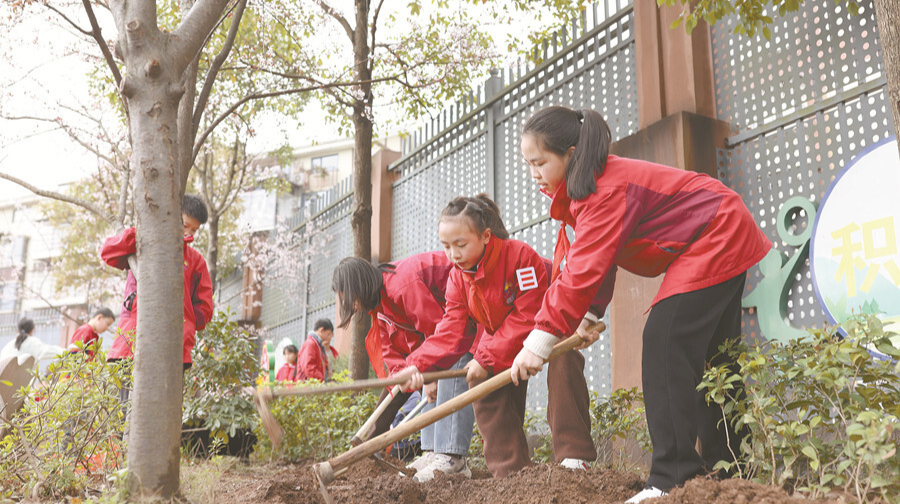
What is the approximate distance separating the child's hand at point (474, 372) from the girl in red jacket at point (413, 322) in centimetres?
36

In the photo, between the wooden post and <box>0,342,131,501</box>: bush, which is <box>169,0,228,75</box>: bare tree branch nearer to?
<box>0,342,131,501</box>: bush

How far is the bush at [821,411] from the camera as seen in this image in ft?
6.47

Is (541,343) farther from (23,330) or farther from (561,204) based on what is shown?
(23,330)

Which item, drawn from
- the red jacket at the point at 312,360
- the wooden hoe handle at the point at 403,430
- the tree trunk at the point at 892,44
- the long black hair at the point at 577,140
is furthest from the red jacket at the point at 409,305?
the red jacket at the point at 312,360

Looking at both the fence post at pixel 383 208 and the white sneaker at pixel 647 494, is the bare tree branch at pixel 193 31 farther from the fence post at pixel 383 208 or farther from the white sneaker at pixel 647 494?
the fence post at pixel 383 208

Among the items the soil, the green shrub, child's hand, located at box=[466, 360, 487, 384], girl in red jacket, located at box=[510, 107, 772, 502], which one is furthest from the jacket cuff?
the green shrub

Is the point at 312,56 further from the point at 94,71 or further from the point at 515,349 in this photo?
the point at 515,349

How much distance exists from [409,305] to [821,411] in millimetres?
2503

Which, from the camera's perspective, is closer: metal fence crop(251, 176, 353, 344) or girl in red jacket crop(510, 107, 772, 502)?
girl in red jacket crop(510, 107, 772, 502)

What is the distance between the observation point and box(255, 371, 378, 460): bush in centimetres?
546

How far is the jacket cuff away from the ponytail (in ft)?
5.41

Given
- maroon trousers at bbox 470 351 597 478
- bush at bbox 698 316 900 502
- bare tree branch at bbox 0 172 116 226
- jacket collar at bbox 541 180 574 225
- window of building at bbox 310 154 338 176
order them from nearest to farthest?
bush at bbox 698 316 900 502 < jacket collar at bbox 541 180 574 225 < maroon trousers at bbox 470 351 597 478 < bare tree branch at bbox 0 172 116 226 < window of building at bbox 310 154 338 176

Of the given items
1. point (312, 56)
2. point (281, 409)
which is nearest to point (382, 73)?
point (312, 56)

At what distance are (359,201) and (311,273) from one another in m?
7.42
